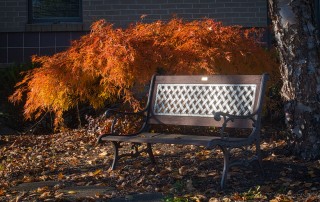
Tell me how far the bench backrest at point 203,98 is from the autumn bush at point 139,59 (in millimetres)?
376

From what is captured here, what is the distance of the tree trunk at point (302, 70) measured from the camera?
6734 millimetres

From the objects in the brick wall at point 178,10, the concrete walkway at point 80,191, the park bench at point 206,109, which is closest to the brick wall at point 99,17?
the brick wall at point 178,10

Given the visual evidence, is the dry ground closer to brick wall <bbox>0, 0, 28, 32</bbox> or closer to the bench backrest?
the bench backrest

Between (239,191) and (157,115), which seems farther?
(157,115)

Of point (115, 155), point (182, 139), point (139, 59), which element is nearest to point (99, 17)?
point (139, 59)

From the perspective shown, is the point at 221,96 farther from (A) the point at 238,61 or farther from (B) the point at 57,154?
(B) the point at 57,154

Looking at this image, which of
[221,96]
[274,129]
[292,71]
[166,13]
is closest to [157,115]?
[221,96]

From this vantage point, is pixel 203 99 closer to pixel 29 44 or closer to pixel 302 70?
pixel 302 70

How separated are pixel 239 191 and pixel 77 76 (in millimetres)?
2867

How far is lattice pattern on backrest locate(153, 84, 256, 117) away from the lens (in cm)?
654

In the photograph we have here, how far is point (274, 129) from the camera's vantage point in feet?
29.4

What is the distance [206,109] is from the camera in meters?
6.83

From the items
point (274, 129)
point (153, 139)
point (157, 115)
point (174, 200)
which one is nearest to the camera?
point (174, 200)

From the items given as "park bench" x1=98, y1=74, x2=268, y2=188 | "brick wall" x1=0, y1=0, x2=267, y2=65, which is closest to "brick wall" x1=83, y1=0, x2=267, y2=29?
"brick wall" x1=0, y1=0, x2=267, y2=65
